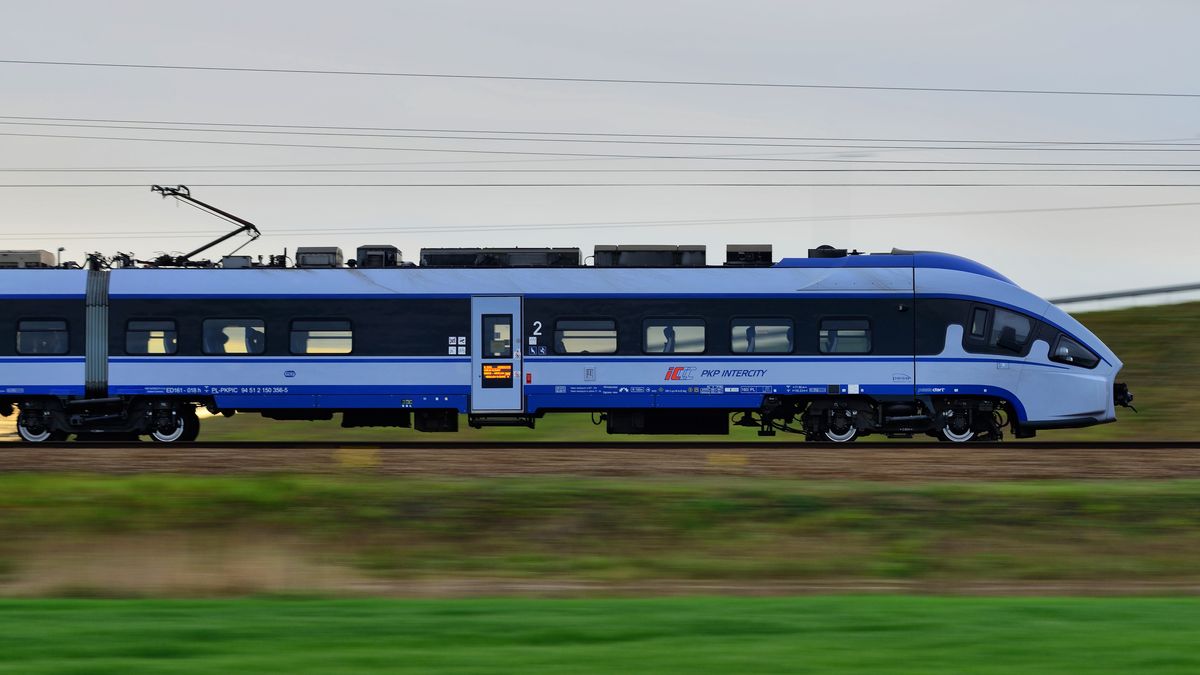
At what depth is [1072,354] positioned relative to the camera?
23453mm

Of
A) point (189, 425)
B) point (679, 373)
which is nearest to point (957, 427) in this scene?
point (679, 373)

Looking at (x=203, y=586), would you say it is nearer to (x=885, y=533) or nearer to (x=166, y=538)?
(x=166, y=538)

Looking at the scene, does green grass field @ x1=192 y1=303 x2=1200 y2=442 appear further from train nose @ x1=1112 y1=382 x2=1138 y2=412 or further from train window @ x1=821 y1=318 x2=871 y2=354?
train window @ x1=821 y1=318 x2=871 y2=354

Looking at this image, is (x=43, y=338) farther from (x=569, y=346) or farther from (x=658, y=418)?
(x=658, y=418)

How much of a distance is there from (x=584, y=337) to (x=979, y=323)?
7.65 metres

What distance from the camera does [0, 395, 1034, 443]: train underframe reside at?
23.7 meters

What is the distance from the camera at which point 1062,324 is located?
23.5 metres

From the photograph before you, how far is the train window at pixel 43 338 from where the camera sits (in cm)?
2381

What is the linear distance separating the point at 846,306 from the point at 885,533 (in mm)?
10128

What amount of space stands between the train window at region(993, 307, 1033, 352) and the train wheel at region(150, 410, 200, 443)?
51.9ft

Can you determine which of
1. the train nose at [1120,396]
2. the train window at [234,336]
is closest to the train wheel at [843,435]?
the train nose at [1120,396]


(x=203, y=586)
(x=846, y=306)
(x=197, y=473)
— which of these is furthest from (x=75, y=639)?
(x=846, y=306)

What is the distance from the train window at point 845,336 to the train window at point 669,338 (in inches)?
94.8

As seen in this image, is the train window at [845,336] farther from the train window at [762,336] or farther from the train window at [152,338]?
the train window at [152,338]
